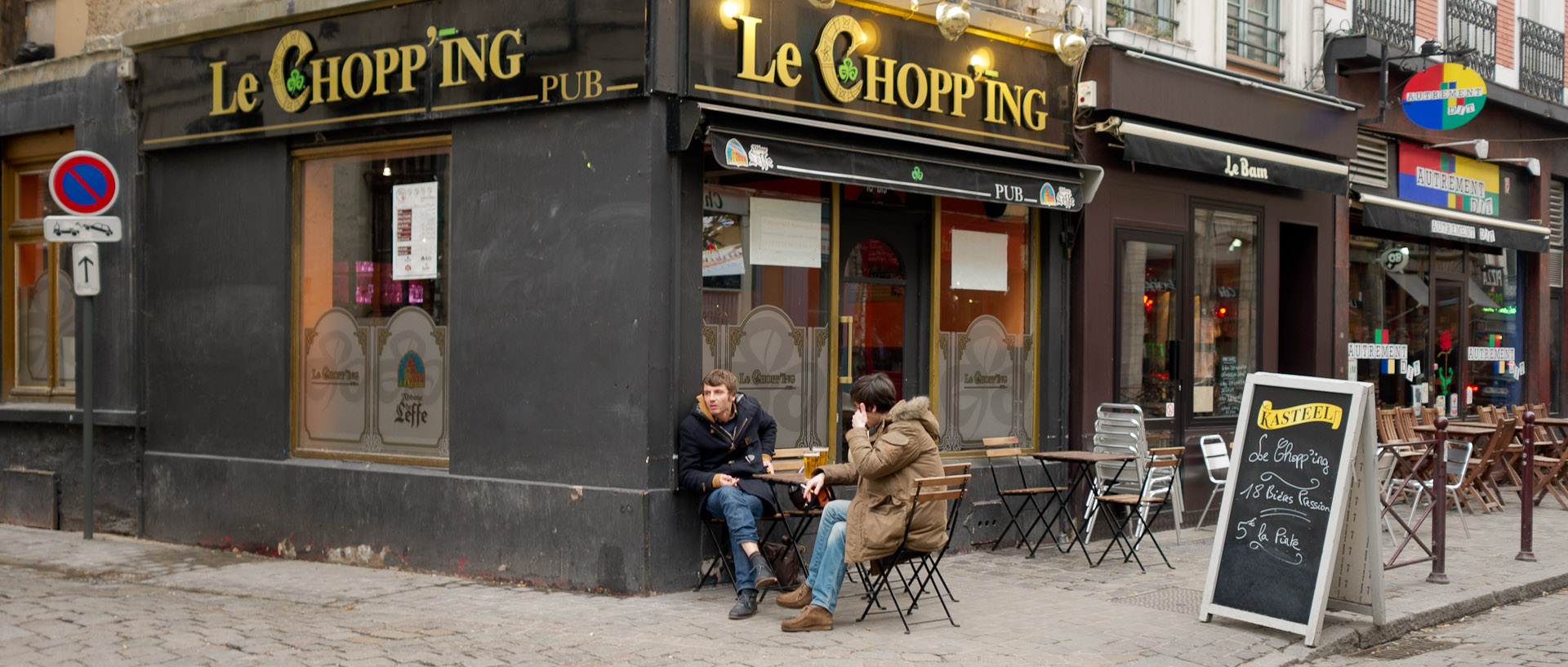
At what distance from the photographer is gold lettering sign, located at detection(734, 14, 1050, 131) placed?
8.70 meters

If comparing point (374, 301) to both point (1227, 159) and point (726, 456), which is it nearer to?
point (726, 456)

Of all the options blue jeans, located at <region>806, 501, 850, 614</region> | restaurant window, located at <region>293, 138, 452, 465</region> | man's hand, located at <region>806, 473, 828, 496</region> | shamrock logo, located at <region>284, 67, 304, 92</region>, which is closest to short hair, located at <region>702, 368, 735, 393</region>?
man's hand, located at <region>806, 473, 828, 496</region>

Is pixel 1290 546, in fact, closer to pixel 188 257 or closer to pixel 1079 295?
pixel 1079 295

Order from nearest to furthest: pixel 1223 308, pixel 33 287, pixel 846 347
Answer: pixel 846 347
pixel 33 287
pixel 1223 308

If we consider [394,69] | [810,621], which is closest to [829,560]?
[810,621]

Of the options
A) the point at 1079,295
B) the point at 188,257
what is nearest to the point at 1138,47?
the point at 1079,295

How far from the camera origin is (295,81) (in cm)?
966

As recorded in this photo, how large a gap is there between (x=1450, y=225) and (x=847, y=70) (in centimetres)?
884

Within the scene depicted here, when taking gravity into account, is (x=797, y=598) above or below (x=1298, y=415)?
below

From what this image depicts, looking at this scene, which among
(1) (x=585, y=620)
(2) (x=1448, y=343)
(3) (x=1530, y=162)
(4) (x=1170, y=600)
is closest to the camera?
(1) (x=585, y=620)

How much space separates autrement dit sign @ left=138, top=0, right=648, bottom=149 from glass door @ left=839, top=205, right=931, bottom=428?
7.54 feet

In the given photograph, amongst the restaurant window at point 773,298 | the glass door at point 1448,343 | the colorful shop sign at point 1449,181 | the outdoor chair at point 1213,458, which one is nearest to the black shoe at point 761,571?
the restaurant window at point 773,298

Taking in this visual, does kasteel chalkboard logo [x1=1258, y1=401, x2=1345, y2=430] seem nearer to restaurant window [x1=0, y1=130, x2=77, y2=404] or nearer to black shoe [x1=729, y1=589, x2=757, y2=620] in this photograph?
black shoe [x1=729, y1=589, x2=757, y2=620]

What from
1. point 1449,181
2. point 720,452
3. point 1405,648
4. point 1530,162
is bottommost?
point 1405,648
